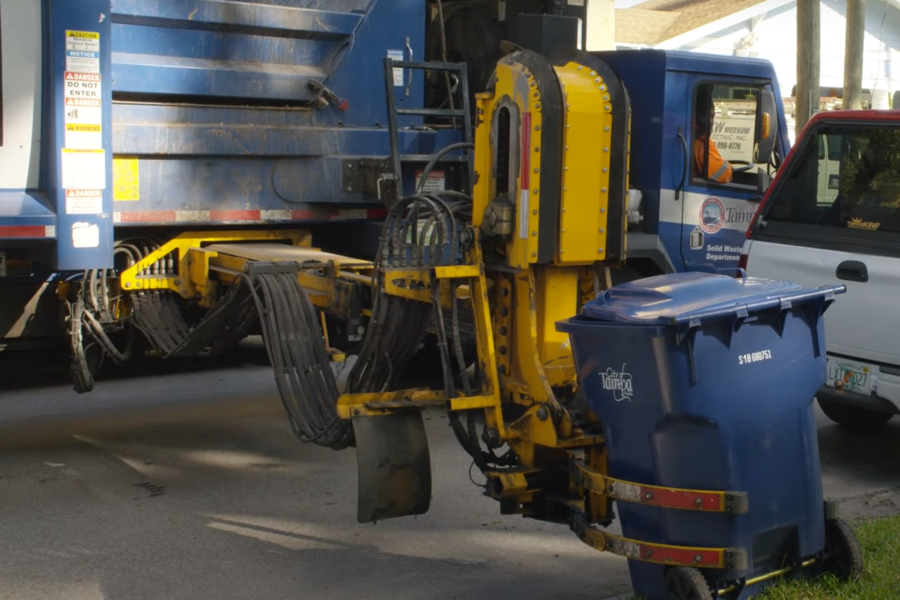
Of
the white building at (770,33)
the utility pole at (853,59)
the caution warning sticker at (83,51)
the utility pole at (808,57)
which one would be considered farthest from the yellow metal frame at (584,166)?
the white building at (770,33)

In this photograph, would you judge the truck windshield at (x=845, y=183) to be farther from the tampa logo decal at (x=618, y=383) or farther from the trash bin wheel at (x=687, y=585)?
the trash bin wheel at (x=687, y=585)

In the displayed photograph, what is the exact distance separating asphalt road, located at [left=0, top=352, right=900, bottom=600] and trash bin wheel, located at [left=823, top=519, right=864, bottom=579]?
33.6 inches

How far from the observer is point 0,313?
6.64m

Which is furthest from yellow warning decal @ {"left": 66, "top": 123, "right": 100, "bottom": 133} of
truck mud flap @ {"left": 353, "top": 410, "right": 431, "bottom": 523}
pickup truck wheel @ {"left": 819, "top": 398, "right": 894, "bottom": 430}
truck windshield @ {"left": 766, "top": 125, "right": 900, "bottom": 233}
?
pickup truck wheel @ {"left": 819, "top": 398, "right": 894, "bottom": 430}

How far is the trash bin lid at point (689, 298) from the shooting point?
374 cm

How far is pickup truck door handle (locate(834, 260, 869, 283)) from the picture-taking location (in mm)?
6055

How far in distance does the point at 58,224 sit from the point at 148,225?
67 cm

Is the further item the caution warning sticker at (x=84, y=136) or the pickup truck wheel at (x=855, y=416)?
the pickup truck wheel at (x=855, y=416)

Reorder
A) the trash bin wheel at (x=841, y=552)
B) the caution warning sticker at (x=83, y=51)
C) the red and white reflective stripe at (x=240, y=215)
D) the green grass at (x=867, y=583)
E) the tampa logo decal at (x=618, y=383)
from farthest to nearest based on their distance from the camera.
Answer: the red and white reflective stripe at (x=240, y=215), the caution warning sticker at (x=83, y=51), the trash bin wheel at (x=841, y=552), the green grass at (x=867, y=583), the tampa logo decal at (x=618, y=383)

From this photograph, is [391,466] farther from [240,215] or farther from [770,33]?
[770,33]

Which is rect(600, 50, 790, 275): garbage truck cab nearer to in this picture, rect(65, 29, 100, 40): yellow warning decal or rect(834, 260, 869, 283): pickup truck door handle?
rect(834, 260, 869, 283): pickup truck door handle

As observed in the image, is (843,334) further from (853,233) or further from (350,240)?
(350,240)

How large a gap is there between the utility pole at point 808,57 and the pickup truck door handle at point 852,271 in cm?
569

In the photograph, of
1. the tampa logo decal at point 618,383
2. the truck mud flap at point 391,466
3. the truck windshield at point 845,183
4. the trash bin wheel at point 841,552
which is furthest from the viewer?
the truck windshield at point 845,183
